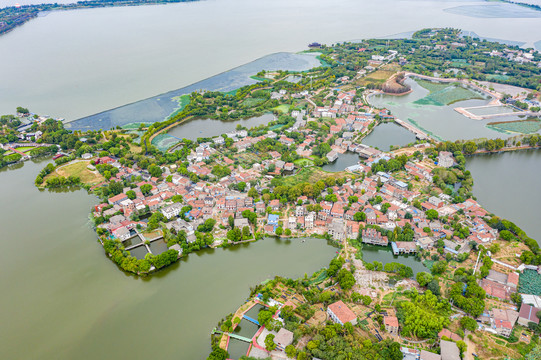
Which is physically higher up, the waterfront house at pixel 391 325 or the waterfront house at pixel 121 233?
the waterfront house at pixel 121 233

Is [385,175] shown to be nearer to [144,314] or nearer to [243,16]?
[144,314]

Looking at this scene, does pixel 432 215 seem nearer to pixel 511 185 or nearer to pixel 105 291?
pixel 511 185

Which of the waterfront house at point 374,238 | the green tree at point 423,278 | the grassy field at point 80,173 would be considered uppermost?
the grassy field at point 80,173

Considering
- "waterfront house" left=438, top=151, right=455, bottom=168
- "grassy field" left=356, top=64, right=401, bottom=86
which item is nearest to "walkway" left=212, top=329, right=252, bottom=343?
"waterfront house" left=438, top=151, right=455, bottom=168

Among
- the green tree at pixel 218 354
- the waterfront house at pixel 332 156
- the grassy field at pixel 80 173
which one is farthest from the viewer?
the waterfront house at pixel 332 156

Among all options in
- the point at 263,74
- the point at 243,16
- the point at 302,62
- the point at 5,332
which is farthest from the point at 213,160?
the point at 243,16

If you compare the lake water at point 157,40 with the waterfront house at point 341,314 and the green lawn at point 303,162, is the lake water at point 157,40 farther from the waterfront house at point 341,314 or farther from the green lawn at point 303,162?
the waterfront house at point 341,314

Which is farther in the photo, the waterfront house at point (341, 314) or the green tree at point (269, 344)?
the waterfront house at point (341, 314)

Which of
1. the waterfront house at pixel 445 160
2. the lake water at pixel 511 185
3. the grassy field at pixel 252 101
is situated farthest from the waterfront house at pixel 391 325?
the grassy field at pixel 252 101

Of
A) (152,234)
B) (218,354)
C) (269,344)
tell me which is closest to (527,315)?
(269,344)
